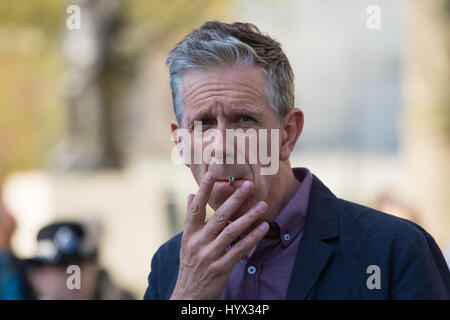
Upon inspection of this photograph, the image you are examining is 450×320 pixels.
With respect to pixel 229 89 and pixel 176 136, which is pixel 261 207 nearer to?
pixel 229 89

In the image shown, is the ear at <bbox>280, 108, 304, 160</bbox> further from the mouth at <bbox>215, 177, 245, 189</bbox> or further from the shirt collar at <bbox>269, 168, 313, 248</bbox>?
the mouth at <bbox>215, 177, 245, 189</bbox>

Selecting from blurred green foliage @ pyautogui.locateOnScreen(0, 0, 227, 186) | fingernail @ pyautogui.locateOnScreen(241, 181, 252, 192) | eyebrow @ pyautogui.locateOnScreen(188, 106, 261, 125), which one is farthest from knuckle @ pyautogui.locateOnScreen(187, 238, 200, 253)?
blurred green foliage @ pyautogui.locateOnScreen(0, 0, 227, 186)

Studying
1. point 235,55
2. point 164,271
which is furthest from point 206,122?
point 164,271

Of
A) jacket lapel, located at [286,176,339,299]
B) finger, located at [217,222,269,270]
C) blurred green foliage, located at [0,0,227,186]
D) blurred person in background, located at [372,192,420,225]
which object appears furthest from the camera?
blurred green foliage, located at [0,0,227,186]

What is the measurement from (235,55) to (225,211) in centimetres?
53

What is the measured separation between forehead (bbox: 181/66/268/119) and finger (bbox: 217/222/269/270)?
0.44 meters

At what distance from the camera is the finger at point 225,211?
2350 millimetres

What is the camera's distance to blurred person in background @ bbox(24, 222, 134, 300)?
4.91 metres

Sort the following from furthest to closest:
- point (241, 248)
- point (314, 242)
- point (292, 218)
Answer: point (292, 218) → point (314, 242) → point (241, 248)

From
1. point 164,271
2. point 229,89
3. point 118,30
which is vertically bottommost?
point 164,271

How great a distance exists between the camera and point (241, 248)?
91.0 inches
